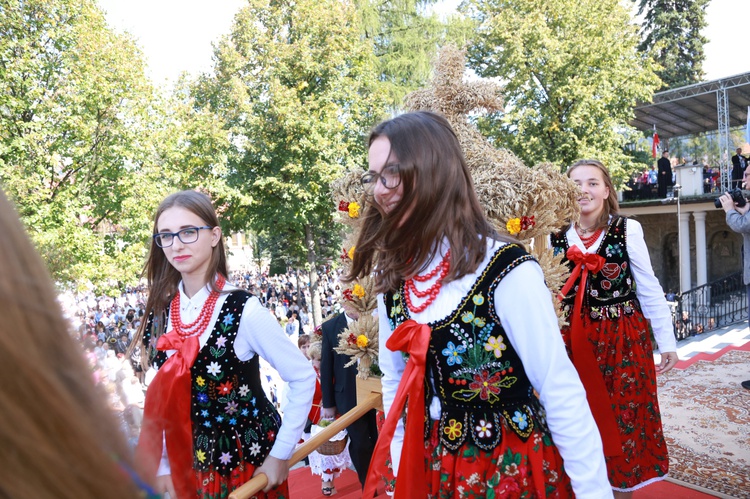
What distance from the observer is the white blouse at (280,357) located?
2258 mm

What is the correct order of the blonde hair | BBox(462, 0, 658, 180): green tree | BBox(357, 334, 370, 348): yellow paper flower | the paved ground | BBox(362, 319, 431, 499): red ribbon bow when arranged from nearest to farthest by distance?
BBox(362, 319, 431, 499): red ribbon bow, BBox(357, 334, 370, 348): yellow paper flower, the blonde hair, the paved ground, BBox(462, 0, 658, 180): green tree

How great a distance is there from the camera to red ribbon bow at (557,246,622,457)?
2.91m

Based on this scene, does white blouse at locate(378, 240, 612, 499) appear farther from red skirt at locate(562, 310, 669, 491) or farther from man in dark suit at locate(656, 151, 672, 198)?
man in dark suit at locate(656, 151, 672, 198)

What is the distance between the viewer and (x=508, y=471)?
1.60 meters

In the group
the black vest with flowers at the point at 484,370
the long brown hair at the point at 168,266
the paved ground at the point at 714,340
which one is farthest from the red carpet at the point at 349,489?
the paved ground at the point at 714,340

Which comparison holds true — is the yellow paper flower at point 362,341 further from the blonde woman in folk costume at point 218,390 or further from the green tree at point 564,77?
the green tree at point 564,77

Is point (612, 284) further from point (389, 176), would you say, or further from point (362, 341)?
point (389, 176)

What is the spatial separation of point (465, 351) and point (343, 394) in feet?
9.56

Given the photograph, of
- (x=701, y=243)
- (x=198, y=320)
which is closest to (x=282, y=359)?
(x=198, y=320)

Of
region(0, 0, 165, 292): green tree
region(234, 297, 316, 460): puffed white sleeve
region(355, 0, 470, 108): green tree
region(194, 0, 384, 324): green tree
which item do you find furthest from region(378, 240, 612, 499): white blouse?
region(355, 0, 470, 108): green tree

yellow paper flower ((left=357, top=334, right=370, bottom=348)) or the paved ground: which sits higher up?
yellow paper flower ((left=357, top=334, right=370, bottom=348))

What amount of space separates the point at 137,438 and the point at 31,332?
0.30 m

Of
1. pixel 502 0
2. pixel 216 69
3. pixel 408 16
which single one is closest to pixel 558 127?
pixel 502 0

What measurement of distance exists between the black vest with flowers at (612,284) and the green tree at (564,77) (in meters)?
13.7
